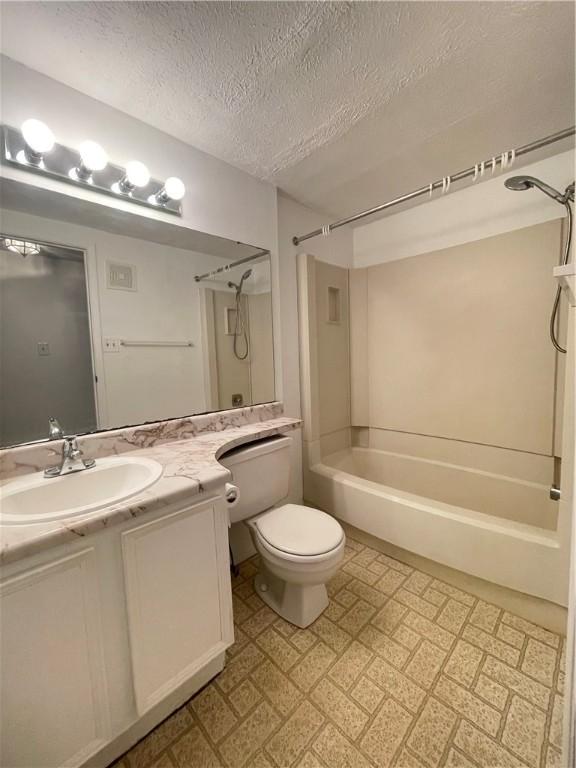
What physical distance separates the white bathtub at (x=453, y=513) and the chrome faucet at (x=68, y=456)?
1364 mm

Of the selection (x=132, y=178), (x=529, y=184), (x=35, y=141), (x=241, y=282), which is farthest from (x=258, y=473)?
(x=529, y=184)

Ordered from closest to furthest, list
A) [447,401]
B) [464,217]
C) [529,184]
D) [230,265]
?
[529,184]
[230,265]
[464,217]
[447,401]

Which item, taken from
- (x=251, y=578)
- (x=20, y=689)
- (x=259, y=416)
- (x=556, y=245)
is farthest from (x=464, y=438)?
(x=20, y=689)

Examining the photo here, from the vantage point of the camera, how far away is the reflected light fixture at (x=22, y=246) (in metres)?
1.04

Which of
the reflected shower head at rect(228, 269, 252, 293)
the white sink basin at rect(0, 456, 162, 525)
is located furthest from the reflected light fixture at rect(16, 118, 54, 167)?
the white sink basin at rect(0, 456, 162, 525)

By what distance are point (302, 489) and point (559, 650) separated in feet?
4.58

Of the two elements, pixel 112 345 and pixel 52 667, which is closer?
pixel 52 667

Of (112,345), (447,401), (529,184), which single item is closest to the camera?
(112,345)

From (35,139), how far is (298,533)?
1.80 metres

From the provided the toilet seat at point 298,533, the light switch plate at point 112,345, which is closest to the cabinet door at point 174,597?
the toilet seat at point 298,533

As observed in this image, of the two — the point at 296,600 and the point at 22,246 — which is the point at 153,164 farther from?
the point at 296,600

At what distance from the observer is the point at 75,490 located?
102 cm

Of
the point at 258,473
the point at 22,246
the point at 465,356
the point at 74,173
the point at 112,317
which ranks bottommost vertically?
the point at 258,473

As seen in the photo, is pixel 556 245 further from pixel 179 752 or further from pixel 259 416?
pixel 179 752
